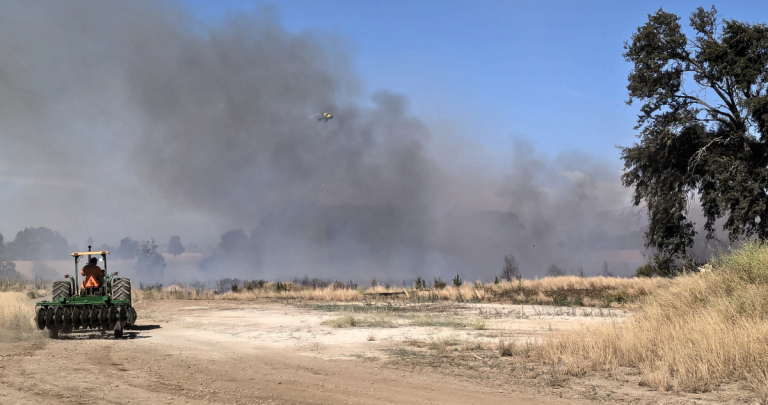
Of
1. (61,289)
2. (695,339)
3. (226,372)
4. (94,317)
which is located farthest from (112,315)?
(695,339)

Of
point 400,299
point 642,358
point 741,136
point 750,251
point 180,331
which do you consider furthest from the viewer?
point 400,299

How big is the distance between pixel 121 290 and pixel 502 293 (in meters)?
23.2

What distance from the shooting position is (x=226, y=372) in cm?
1076

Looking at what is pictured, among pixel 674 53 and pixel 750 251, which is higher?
pixel 674 53

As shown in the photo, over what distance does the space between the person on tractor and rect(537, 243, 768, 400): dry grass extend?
43.7ft

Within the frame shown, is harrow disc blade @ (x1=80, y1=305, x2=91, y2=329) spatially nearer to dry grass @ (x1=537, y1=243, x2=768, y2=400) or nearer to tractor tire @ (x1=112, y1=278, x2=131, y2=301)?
tractor tire @ (x1=112, y1=278, x2=131, y2=301)

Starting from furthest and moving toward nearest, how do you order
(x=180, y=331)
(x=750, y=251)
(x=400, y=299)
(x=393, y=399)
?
(x=400, y=299), (x=180, y=331), (x=750, y=251), (x=393, y=399)

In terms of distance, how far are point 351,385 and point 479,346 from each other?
4844 mm

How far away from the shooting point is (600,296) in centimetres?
3128

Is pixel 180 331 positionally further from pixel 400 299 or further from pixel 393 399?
pixel 400 299

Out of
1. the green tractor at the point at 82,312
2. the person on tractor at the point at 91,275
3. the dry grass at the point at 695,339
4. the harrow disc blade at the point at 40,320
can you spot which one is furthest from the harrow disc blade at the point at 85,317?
the dry grass at the point at 695,339

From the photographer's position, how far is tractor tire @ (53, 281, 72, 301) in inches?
653

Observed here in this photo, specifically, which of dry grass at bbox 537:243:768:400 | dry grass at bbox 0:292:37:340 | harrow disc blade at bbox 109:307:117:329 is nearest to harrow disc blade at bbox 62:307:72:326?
harrow disc blade at bbox 109:307:117:329

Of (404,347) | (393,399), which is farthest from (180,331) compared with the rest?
(393,399)
